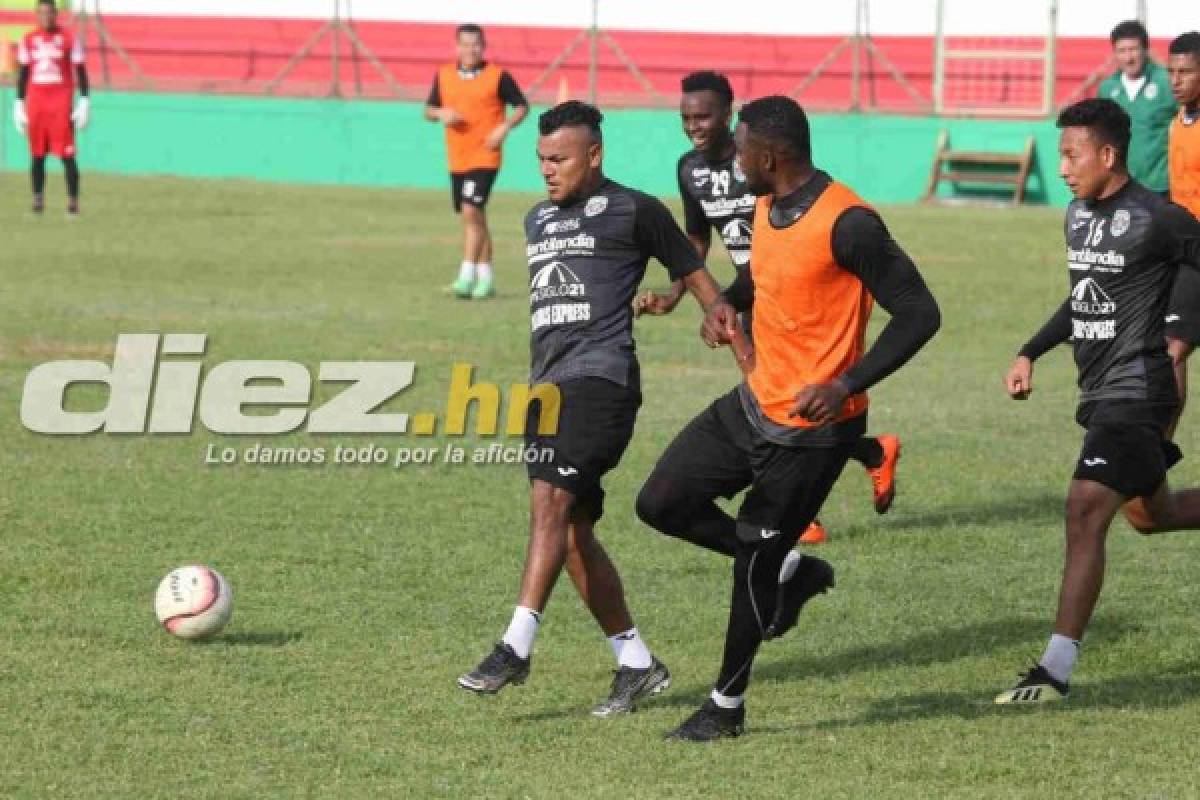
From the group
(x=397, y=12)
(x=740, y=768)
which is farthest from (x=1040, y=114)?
(x=740, y=768)

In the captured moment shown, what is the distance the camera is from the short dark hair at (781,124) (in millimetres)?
7023

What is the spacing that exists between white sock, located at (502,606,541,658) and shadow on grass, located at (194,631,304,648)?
139 cm

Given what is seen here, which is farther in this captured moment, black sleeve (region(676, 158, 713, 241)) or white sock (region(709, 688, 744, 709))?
black sleeve (region(676, 158, 713, 241))

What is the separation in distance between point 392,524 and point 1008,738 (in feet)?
14.2

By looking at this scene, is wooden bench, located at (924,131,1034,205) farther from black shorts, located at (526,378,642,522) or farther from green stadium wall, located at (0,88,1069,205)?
black shorts, located at (526,378,642,522)

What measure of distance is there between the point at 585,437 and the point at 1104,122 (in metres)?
2.18

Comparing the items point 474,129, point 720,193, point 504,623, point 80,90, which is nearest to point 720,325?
point 504,623

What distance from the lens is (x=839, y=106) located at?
129 feet

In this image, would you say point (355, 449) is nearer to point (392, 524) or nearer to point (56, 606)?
point (392, 524)

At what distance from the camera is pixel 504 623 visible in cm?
871

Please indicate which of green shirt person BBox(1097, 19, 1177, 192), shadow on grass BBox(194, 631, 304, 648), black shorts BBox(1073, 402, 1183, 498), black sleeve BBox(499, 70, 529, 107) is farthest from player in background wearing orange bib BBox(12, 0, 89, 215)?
black shorts BBox(1073, 402, 1183, 498)

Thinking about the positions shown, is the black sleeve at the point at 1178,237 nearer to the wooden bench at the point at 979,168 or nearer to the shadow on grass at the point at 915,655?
the shadow on grass at the point at 915,655

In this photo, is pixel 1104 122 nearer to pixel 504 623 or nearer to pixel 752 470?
pixel 752 470

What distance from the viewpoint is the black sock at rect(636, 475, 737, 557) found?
24.4 ft
